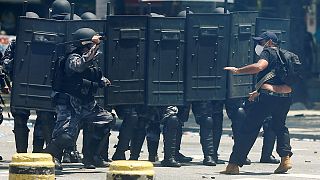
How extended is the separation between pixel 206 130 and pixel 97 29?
6.99ft

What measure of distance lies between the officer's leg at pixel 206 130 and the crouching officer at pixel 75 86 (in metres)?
2.10

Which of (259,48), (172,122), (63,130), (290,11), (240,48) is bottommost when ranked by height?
A: (172,122)

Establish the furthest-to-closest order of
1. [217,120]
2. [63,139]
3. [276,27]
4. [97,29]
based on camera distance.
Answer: [276,27]
[217,120]
[97,29]
[63,139]

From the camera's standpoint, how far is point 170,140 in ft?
55.2

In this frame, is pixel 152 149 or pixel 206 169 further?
pixel 152 149

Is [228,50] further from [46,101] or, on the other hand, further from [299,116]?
[299,116]

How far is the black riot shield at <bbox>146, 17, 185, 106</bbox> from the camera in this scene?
16.6 meters

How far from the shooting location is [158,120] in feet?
55.9

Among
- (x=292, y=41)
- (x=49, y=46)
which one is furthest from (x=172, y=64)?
(x=292, y=41)

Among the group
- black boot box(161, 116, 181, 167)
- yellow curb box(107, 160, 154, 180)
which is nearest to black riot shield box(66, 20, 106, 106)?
black boot box(161, 116, 181, 167)

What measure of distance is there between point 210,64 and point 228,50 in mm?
337

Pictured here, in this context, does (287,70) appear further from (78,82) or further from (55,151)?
(55,151)

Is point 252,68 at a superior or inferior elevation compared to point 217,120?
superior

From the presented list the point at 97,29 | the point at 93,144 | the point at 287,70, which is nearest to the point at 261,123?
the point at 287,70
